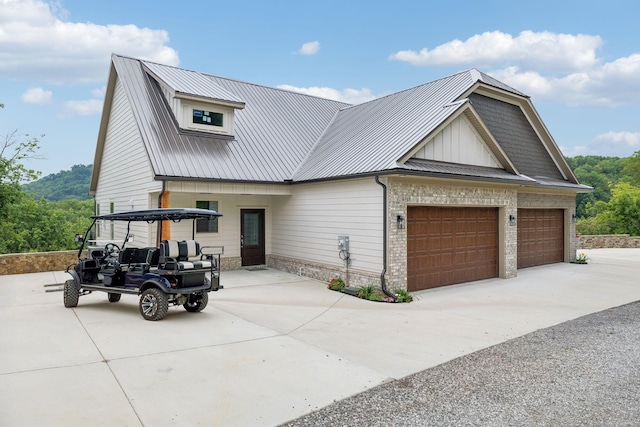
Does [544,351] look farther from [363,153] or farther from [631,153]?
[631,153]

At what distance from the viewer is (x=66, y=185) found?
5725cm

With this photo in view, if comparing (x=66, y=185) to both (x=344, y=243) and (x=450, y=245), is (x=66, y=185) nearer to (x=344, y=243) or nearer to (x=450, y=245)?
(x=344, y=243)

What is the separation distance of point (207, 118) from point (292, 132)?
139 inches

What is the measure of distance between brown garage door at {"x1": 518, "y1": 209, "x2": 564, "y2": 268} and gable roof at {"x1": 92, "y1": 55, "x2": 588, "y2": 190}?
1478 mm

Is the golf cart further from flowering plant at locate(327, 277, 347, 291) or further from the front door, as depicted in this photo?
the front door

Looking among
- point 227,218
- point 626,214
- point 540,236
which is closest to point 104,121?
point 227,218

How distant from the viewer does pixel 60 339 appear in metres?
6.66

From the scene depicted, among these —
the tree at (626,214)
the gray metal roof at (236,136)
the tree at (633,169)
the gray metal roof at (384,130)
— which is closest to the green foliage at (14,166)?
the gray metal roof at (236,136)

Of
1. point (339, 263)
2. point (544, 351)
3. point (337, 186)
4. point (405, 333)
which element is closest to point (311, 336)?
point (405, 333)

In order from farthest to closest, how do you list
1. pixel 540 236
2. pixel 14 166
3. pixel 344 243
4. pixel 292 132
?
pixel 14 166 → pixel 540 236 → pixel 292 132 → pixel 344 243

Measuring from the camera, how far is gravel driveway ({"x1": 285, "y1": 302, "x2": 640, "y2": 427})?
439 centimetres

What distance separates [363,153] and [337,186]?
125cm

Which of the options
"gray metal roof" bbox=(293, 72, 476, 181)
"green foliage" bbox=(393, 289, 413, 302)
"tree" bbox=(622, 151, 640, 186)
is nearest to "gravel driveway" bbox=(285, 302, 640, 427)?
"green foliage" bbox=(393, 289, 413, 302)

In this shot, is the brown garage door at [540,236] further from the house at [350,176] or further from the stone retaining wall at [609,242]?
the stone retaining wall at [609,242]
